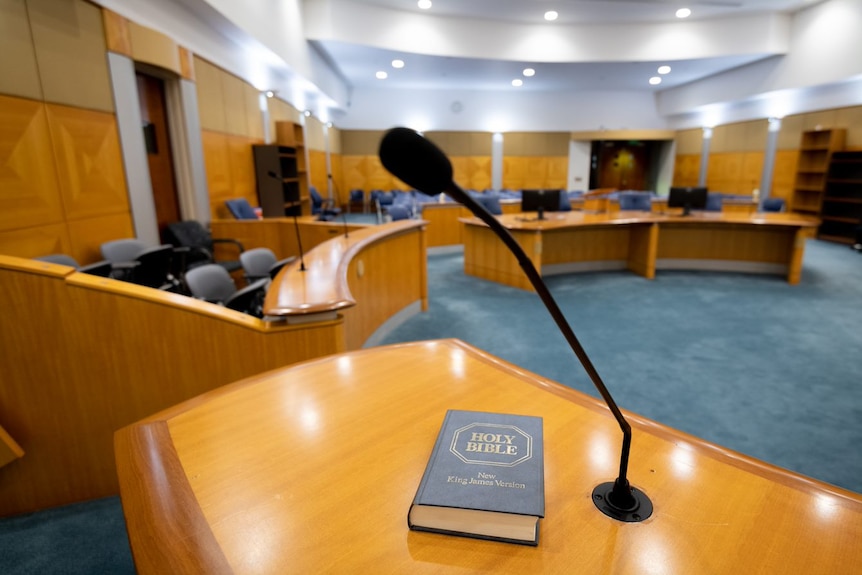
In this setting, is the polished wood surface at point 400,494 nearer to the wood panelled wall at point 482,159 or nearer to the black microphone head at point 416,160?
the black microphone head at point 416,160

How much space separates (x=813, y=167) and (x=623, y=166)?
7329mm

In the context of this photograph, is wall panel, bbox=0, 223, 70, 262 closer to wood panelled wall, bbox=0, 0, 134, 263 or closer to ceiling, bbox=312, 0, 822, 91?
wood panelled wall, bbox=0, 0, 134, 263

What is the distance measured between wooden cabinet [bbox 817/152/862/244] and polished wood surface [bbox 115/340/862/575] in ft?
Answer: 35.5

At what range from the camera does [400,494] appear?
79 centimetres

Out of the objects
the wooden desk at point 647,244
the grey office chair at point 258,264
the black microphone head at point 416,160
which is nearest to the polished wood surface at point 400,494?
the black microphone head at point 416,160

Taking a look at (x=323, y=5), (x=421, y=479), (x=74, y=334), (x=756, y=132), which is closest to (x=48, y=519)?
(x=74, y=334)

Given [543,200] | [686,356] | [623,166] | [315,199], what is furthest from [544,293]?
[623,166]

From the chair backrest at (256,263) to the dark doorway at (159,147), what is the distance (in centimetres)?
234

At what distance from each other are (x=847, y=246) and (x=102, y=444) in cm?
1151

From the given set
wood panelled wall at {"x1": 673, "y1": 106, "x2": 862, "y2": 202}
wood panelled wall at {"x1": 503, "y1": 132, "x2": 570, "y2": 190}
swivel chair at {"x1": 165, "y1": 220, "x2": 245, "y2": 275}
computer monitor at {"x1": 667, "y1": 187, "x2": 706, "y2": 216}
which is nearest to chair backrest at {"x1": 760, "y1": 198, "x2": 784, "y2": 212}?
wood panelled wall at {"x1": 673, "y1": 106, "x2": 862, "y2": 202}

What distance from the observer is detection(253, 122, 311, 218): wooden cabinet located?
7590 millimetres

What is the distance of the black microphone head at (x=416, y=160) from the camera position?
1.71ft

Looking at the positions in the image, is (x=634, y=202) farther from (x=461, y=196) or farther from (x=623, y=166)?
(x=461, y=196)

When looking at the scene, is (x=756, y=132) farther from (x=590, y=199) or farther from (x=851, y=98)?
(x=590, y=199)
